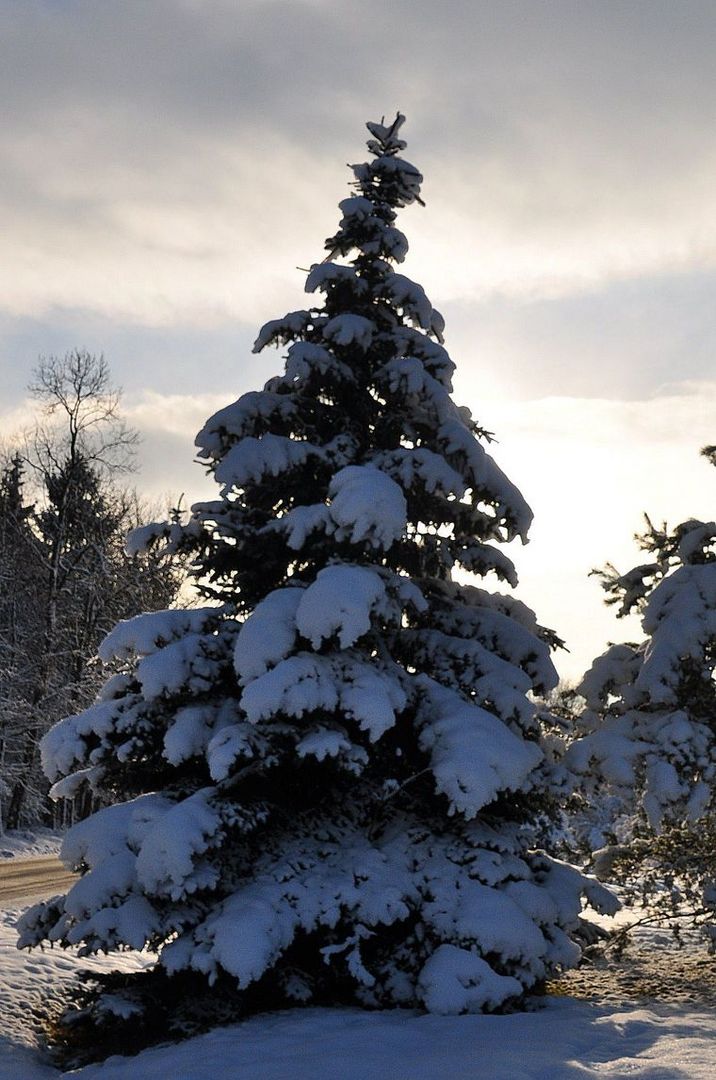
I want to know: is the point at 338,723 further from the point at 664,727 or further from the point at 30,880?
the point at 30,880

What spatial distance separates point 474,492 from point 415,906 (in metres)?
4.29

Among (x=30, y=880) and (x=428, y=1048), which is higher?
(x=428, y=1048)

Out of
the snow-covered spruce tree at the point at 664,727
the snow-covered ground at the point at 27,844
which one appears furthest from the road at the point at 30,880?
the snow-covered spruce tree at the point at 664,727

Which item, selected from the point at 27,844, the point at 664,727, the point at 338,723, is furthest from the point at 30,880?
the point at 664,727

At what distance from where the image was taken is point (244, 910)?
26.5ft

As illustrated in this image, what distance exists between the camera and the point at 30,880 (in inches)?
742

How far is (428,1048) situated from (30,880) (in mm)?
13860

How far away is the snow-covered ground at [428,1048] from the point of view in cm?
659

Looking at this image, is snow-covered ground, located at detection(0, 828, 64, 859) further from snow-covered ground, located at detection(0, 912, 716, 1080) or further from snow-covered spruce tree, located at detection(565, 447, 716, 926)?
snow-covered spruce tree, located at detection(565, 447, 716, 926)

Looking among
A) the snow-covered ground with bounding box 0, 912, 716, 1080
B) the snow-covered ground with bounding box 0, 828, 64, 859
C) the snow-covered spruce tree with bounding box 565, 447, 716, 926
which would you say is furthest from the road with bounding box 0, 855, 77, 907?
the snow-covered spruce tree with bounding box 565, 447, 716, 926

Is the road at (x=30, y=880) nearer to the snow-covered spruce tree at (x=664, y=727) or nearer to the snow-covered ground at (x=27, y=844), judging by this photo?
the snow-covered ground at (x=27, y=844)

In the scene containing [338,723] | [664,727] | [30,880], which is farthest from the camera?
[30,880]

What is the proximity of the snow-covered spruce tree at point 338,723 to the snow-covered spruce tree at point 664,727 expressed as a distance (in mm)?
1012

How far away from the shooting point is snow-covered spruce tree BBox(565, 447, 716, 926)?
1005 centimetres
